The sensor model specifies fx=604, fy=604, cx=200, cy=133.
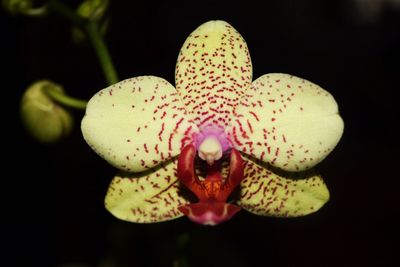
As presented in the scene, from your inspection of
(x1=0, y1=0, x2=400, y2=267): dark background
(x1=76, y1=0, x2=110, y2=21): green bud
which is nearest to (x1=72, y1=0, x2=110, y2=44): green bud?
(x1=76, y1=0, x2=110, y2=21): green bud

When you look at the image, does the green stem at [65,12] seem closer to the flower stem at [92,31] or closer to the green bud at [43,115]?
the flower stem at [92,31]

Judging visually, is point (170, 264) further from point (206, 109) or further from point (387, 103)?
point (387, 103)

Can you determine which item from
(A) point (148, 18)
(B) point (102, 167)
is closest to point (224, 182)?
(B) point (102, 167)

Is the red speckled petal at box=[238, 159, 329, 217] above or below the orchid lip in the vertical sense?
below

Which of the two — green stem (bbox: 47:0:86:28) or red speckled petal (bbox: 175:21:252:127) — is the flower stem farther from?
red speckled petal (bbox: 175:21:252:127)

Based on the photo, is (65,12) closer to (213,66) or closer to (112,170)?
(213,66)

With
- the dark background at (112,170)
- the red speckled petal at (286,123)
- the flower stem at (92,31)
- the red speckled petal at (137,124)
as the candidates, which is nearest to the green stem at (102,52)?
the flower stem at (92,31)
